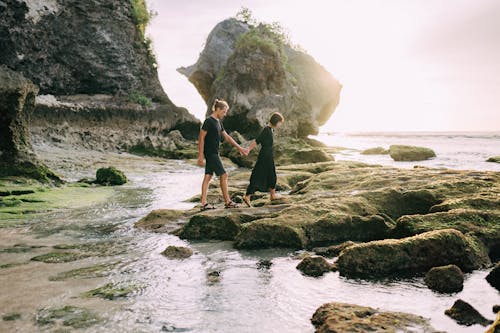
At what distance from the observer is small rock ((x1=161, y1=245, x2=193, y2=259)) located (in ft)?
17.6

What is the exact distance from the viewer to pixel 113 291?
4039 millimetres

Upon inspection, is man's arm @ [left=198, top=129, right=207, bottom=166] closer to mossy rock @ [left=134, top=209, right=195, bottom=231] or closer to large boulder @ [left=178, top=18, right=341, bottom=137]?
mossy rock @ [left=134, top=209, right=195, bottom=231]

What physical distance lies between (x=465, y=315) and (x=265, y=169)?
6.18 metres

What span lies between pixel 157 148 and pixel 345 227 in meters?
18.8

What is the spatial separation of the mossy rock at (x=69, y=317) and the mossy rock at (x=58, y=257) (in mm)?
1656

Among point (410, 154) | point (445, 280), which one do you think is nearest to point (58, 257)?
point (445, 280)

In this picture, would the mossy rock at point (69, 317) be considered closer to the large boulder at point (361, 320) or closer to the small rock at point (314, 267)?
the large boulder at point (361, 320)

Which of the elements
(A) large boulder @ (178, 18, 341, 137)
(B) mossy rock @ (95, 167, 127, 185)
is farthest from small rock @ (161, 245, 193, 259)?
(A) large boulder @ (178, 18, 341, 137)

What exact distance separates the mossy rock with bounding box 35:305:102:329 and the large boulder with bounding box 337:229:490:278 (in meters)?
2.53

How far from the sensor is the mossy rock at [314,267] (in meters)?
4.57

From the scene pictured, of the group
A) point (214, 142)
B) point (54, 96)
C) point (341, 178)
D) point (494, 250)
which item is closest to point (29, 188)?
point (214, 142)

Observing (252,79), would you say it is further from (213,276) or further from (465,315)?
(465,315)

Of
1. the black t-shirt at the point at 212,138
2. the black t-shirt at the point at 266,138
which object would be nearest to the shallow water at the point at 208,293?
the black t-shirt at the point at 212,138

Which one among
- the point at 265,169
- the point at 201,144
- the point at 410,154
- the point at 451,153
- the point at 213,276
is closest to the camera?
the point at 213,276
